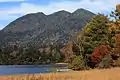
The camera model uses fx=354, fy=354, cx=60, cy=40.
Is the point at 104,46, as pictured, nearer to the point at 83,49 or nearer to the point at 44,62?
the point at 83,49

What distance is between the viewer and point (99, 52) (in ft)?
206

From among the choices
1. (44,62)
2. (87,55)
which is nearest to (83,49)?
(87,55)

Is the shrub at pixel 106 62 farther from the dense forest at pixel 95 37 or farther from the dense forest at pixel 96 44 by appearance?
the dense forest at pixel 95 37

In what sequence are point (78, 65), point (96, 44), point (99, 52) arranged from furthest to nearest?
point (96, 44) < point (99, 52) < point (78, 65)

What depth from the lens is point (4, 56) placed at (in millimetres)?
188750

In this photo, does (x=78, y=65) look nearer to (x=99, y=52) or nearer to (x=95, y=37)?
(x=99, y=52)

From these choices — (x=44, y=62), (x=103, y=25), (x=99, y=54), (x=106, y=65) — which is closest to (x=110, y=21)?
(x=103, y=25)

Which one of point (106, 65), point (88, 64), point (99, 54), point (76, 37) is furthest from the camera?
point (76, 37)

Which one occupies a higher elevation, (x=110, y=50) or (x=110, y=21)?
(x=110, y=21)

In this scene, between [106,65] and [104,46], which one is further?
[104,46]

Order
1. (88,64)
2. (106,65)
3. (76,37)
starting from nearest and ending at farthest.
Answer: (106,65) → (88,64) → (76,37)

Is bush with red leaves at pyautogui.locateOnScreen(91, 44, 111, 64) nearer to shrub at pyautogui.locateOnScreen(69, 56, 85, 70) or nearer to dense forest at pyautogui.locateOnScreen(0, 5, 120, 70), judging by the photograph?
dense forest at pyautogui.locateOnScreen(0, 5, 120, 70)

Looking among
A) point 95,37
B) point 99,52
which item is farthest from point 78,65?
point 95,37

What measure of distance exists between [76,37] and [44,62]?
10686 cm
